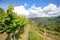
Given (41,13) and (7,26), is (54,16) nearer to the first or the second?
(41,13)

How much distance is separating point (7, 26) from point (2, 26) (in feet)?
1.05

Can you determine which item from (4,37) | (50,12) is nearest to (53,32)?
(50,12)

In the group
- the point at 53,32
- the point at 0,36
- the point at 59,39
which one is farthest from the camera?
the point at 53,32

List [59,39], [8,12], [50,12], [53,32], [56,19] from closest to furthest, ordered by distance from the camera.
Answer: [8,12], [59,39], [53,32], [50,12], [56,19]

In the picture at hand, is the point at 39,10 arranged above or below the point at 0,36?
above

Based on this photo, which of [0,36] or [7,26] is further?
[0,36]

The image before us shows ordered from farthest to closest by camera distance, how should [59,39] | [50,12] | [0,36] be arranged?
1. [50,12]
2. [0,36]
3. [59,39]

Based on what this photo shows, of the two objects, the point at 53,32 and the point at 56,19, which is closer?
the point at 53,32

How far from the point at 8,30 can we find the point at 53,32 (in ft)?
9.89

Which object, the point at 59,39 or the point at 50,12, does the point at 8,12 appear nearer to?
the point at 59,39

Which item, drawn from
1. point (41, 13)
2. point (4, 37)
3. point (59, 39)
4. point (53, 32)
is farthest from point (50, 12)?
point (4, 37)

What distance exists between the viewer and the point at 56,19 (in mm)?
10531

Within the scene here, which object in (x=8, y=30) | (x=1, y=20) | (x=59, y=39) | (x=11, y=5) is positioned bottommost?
(x=59, y=39)

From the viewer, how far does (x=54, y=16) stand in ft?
33.5
